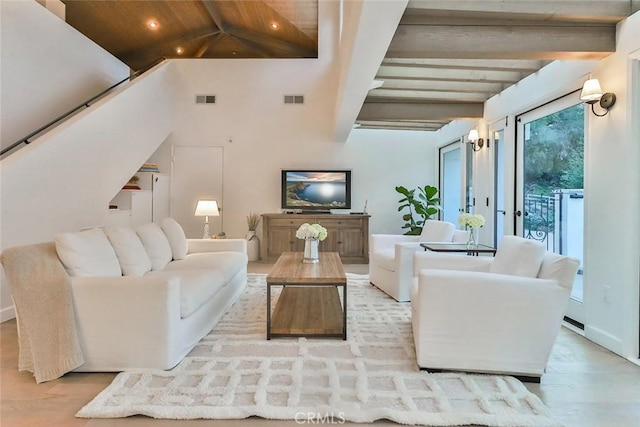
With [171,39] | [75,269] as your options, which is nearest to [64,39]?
[171,39]

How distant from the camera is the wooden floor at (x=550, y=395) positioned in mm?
1774

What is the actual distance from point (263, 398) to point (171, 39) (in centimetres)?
830

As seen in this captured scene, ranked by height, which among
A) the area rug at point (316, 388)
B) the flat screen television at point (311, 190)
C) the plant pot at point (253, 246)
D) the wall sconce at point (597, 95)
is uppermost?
the wall sconce at point (597, 95)

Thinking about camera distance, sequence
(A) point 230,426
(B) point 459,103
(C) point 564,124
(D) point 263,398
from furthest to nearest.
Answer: (B) point 459,103
(C) point 564,124
(D) point 263,398
(A) point 230,426

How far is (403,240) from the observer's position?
187 inches

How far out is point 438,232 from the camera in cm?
438

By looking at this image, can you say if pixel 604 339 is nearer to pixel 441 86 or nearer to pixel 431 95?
pixel 441 86

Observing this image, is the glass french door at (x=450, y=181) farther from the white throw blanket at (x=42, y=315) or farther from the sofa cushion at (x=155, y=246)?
the white throw blanket at (x=42, y=315)

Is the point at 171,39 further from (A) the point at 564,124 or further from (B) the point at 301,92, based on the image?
(A) the point at 564,124

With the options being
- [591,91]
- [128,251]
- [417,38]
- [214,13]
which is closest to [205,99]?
[214,13]

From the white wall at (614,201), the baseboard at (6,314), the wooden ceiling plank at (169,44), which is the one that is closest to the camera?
the white wall at (614,201)

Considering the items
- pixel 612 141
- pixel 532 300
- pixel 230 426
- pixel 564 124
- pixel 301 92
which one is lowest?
pixel 230 426

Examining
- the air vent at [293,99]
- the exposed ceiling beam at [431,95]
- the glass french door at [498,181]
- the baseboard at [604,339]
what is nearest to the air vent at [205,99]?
the air vent at [293,99]

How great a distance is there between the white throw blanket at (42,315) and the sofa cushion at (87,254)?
0.13 metres
